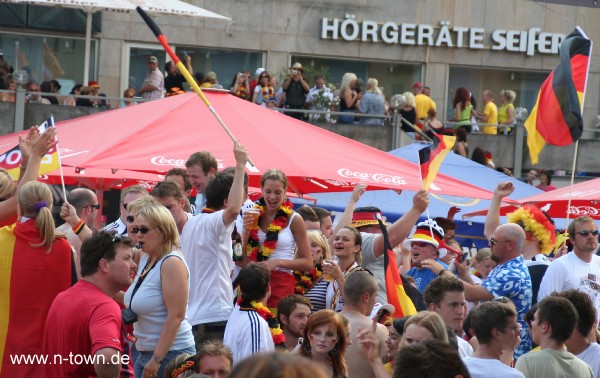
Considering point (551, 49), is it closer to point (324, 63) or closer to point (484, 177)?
point (324, 63)

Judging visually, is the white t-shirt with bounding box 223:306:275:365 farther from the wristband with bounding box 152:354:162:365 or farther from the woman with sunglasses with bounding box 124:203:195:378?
the wristband with bounding box 152:354:162:365

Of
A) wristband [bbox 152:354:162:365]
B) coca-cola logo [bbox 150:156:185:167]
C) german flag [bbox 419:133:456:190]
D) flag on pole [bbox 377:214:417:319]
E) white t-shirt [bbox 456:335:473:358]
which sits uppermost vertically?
german flag [bbox 419:133:456:190]

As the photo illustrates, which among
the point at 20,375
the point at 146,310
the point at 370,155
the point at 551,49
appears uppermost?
the point at 551,49

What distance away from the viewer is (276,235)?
8.37m

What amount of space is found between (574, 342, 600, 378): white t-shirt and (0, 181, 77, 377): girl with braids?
3221mm

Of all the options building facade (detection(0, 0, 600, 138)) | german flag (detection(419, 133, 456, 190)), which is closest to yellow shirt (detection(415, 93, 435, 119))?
building facade (detection(0, 0, 600, 138))

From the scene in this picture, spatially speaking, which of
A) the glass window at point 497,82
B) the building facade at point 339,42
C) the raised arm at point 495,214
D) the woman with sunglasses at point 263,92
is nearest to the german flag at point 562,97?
the raised arm at point 495,214

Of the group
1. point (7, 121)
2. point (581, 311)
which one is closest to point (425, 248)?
point (581, 311)

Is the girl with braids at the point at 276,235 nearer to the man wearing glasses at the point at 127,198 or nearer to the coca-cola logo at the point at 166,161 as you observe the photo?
the man wearing glasses at the point at 127,198

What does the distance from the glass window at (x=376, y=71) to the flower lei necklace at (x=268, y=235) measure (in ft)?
61.2

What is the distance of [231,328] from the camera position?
7.31 meters

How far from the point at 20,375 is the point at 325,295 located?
8.82 feet

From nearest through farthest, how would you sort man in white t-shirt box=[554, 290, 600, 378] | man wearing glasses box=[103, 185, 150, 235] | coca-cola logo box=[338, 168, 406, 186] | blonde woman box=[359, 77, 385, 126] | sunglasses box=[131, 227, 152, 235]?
sunglasses box=[131, 227, 152, 235]
man in white t-shirt box=[554, 290, 600, 378]
man wearing glasses box=[103, 185, 150, 235]
coca-cola logo box=[338, 168, 406, 186]
blonde woman box=[359, 77, 385, 126]

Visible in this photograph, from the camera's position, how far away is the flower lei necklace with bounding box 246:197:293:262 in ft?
27.4
